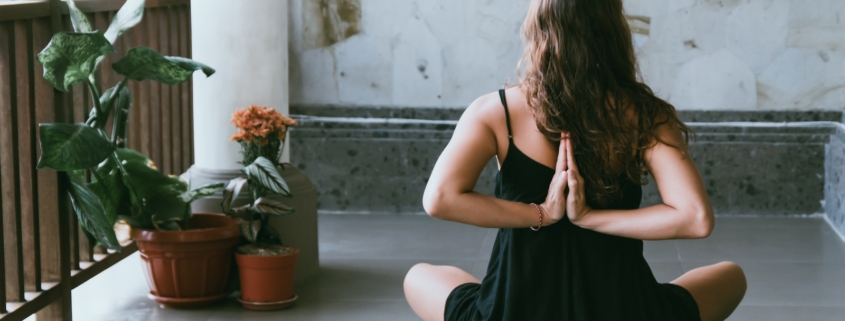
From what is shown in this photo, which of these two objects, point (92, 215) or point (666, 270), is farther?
point (666, 270)

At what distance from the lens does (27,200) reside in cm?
375

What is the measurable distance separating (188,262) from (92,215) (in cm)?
52

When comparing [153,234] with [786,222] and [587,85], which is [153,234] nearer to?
[587,85]

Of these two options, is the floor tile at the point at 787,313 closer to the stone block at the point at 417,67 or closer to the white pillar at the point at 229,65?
the white pillar at the point at 229,65

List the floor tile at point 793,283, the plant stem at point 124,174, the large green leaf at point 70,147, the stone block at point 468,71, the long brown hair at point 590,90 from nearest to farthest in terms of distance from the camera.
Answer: the long brown hair at point 590,90
the large green leaf at point 70,147
the plant stem at point 124,174
the floor tile at point 793,283
the stone block at point 468,71

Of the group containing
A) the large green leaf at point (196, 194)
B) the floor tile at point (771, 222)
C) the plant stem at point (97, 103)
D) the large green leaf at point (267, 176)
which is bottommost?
the floor tile at point (771, 222)

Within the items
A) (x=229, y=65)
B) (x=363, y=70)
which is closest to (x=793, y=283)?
(x=229, y=65)

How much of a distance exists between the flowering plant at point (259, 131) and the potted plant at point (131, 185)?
200 millimetres

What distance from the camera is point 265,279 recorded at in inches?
159

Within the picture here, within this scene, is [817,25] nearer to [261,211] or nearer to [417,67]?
[417,67]

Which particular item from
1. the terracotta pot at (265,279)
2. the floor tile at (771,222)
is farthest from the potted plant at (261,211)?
the floor tile at (771,222)

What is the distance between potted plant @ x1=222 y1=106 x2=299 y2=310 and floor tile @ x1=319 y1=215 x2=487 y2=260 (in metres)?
1.03

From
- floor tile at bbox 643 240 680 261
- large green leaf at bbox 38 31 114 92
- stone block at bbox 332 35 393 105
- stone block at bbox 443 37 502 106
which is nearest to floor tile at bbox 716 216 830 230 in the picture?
floor tile at bbox 643 240 680 261

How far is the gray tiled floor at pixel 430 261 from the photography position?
4082mm
